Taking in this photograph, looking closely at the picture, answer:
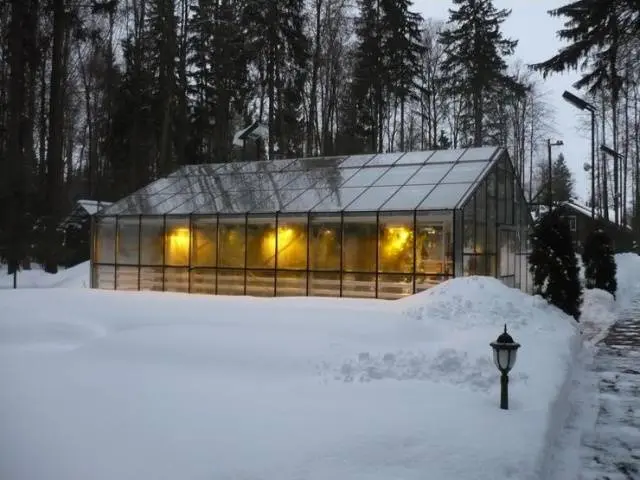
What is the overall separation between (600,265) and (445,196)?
7.82 m

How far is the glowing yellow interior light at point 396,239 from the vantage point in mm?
11953

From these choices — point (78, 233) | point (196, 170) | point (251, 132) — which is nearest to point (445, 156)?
point (196, 170)

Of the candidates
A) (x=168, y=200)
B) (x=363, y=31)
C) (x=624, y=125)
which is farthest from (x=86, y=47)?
(x=624, y=125)

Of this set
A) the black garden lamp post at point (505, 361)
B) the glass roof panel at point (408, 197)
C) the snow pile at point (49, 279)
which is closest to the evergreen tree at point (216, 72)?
the snow pile at point (49, 279)

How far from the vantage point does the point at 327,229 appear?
12430mm

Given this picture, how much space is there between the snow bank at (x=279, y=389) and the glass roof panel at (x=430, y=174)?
135 inches

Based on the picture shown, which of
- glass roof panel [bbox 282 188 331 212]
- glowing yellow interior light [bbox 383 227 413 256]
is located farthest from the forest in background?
glowing yellow interior light [bbox 383 227 413 256]

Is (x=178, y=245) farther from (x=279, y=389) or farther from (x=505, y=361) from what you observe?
(x=505, y=361)

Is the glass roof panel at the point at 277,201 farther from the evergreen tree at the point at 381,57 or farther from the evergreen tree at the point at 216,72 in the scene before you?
the evergreen tree at the point at 381,57

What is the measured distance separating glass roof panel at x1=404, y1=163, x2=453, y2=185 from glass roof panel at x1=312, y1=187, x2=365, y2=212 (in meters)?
1.26

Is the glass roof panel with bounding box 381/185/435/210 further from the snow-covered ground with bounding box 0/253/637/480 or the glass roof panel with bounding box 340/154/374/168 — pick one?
the glass roof panel with bounding box 340/154/374/168

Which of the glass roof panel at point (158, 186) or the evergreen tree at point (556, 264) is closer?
the evergreen tree at point (556, 264)

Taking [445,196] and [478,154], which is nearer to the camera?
[445,196]

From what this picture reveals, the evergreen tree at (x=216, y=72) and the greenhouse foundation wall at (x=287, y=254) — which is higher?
the evergreen tree at (x=216, y=72)
